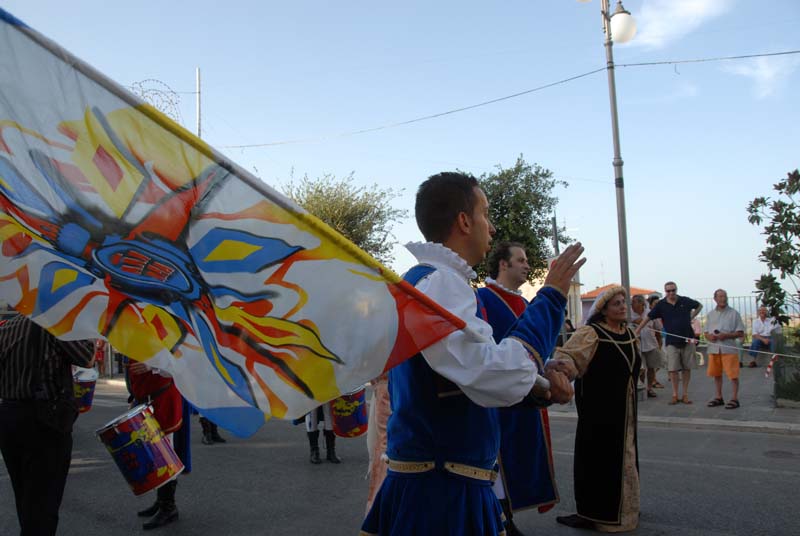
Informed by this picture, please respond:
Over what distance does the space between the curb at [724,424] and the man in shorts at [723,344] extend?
1270 mm

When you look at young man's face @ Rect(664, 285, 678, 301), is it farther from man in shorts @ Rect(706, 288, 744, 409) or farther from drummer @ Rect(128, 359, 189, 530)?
drummer @ Rect(128, 359, 189, 530)

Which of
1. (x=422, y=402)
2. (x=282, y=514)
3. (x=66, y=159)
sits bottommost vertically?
(x=282, y=514)

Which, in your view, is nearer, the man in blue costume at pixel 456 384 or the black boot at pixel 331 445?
the man in blue costume at pixel 456 384

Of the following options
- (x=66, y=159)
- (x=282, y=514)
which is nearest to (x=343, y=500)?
(x=282, y=514)

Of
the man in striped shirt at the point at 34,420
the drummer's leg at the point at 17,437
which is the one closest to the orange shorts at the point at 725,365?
the man in striped shirt at the point at 34,420

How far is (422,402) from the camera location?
2.05m

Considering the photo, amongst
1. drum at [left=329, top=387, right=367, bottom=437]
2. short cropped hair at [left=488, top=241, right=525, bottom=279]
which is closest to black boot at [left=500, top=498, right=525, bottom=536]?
short cropped hair at [left=488, top=241, right=525, bottom=279]

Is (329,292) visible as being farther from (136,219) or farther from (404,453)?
(404,453)

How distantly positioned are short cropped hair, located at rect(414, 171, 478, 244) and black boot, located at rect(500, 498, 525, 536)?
2653 millimetres

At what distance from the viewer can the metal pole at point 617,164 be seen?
11.7 metres

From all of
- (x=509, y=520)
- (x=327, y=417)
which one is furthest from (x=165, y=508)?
(x=509, y=520)

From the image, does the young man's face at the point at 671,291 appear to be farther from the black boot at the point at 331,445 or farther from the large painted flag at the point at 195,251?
the large painted flag at the point at 195,251

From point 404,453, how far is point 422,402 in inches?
7.7

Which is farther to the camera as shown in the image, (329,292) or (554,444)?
(554,444)
